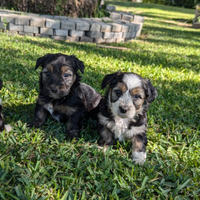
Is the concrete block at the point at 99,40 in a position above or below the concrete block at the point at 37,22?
below

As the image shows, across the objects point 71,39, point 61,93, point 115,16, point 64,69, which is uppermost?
point 115,16

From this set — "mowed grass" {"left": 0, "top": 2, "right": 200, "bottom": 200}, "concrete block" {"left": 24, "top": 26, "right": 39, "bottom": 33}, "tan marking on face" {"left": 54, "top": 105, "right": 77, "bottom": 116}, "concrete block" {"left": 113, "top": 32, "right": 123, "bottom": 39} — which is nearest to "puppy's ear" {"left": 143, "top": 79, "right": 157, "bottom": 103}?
"mowed grass" {"left": 0, "top": 2, "right": 200, "bottom": 200}

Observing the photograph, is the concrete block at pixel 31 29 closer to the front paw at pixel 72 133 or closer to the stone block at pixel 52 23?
the stone block at pixel 52 23

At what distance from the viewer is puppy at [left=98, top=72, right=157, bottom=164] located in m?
2.84

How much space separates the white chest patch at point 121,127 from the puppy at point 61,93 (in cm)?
45

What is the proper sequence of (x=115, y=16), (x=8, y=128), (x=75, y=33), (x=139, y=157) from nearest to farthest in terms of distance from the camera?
(x=139, y=157), (x=8, y=128), (x=75, y=33), (x=115, y=16)

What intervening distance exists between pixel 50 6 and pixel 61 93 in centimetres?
799

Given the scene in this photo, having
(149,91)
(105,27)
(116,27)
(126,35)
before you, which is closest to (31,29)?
(105,27)

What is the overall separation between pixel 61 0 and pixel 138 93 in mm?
8266

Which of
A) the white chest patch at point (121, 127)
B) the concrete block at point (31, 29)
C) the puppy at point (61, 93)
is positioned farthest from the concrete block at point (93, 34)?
the white chest patch at point (121, 127)

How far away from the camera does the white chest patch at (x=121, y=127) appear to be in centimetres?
305

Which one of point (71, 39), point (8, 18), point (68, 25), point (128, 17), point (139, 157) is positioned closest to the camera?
point (139, 157)

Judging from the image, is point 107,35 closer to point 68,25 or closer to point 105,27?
point 105,27

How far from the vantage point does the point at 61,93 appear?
9.91 feet
